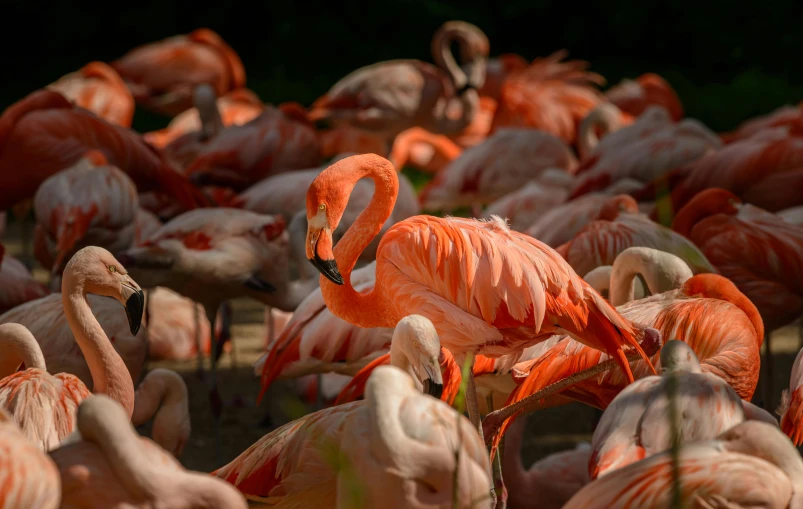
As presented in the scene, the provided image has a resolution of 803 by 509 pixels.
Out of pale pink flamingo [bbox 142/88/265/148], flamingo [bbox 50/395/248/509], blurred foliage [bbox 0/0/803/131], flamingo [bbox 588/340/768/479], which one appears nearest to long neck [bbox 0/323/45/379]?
flamingo [bbox 50/395/248/509]

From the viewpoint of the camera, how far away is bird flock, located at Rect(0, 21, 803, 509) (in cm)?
219

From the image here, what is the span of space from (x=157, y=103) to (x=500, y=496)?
7320 mm

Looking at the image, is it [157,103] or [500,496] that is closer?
[500,496]

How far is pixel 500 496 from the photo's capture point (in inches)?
133

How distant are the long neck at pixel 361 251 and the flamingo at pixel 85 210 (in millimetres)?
1803

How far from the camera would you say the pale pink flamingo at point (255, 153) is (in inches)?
263

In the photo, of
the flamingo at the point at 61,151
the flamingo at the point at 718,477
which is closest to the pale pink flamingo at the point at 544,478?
Answer: the flamingo at the point at 718,477

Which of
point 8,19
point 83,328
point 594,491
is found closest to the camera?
point 594,491

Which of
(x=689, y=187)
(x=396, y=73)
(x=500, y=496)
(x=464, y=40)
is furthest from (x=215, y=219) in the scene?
(x=464, y=40)

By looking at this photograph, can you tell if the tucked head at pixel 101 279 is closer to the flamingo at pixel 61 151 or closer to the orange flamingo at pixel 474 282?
the orange flamingo at pixel 474 282

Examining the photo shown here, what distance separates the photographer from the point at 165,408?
150 inches

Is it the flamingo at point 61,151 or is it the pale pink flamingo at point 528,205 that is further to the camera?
the pale pink flamingo at point 528,205

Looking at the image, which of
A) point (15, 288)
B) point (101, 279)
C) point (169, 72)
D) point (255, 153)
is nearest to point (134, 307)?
point (101, 279)

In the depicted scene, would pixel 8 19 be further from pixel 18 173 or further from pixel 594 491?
pixel 594 491
